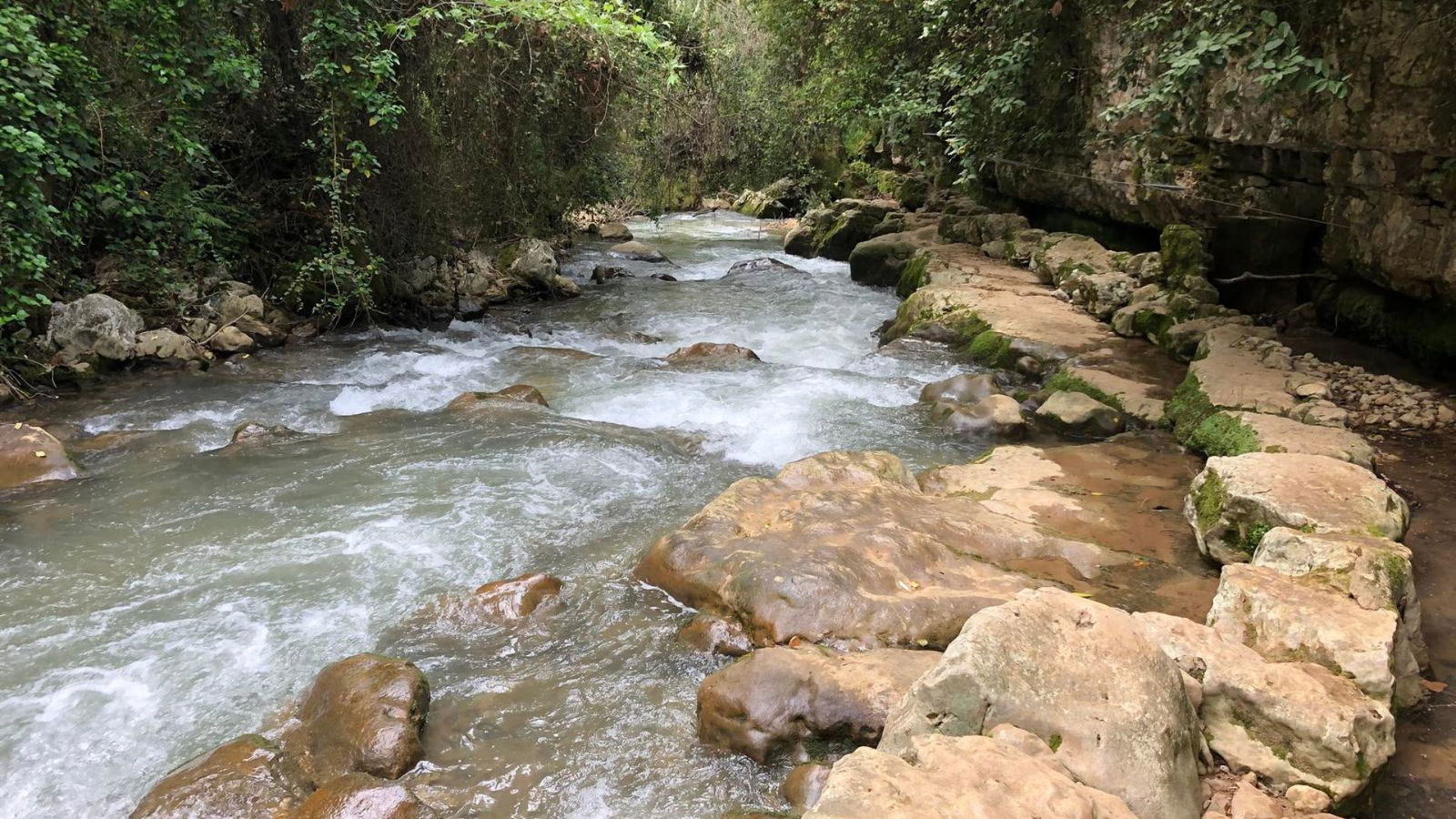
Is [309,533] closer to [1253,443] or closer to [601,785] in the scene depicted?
[601,785]

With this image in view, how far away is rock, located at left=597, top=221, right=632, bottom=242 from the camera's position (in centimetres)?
1850

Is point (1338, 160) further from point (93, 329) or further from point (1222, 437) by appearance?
point (93, 329)

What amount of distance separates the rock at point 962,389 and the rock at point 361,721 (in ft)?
16.4

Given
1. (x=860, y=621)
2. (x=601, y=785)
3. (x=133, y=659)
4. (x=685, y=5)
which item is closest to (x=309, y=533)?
(x=133, y=659)

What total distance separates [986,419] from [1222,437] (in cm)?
161

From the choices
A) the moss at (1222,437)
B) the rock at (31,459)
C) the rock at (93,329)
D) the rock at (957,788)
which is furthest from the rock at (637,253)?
the rock at (957,788)

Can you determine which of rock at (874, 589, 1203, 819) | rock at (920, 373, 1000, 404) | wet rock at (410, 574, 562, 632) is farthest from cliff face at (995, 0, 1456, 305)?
wet rock at (410, 574, 562, 632)

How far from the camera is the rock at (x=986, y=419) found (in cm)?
653

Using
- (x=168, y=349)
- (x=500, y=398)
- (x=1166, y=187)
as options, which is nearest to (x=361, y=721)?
(x=500, y=398)

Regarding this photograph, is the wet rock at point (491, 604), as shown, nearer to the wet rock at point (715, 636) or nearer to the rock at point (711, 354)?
the wet rock at point (715, 636)

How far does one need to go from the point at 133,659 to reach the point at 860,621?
3.19 meters

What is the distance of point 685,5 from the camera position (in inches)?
471

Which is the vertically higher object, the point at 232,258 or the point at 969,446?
the point at 232,258

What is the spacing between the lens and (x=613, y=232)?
18.7 meters
